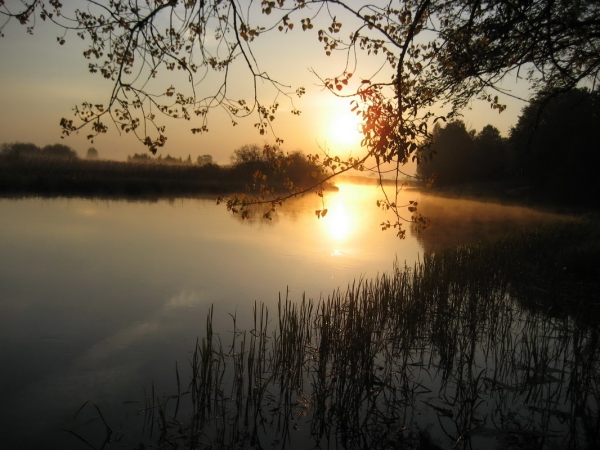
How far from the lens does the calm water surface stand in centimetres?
561

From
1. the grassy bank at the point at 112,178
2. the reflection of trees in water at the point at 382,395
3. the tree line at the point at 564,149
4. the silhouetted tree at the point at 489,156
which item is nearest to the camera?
the reflection of trees in water at the point at 382,395

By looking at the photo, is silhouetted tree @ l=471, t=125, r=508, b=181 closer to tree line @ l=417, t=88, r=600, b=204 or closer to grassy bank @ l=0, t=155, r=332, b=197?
tree line @ l=417, t=88, r=600, b=204

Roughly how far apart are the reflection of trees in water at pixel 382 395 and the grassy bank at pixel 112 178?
78.1ft

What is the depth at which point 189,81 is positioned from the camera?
6305 mm

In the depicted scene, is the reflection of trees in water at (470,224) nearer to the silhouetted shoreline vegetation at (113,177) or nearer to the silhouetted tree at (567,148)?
the silhouetted tree at (567,148)

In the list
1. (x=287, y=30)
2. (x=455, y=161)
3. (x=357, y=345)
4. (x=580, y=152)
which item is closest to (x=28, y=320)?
(x=357, y=345)

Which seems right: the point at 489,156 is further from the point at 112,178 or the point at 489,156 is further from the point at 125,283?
the point at 125,283

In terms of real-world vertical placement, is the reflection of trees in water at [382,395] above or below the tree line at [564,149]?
below

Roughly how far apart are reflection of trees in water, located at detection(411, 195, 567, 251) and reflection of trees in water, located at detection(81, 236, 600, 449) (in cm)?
1070

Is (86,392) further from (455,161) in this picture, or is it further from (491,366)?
(455,161)

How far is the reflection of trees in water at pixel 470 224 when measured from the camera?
66.6 feet

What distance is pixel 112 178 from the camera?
35031 mm

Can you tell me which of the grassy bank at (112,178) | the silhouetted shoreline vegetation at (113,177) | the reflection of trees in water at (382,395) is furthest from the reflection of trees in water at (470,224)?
the reflection of trees in water at (382,395)

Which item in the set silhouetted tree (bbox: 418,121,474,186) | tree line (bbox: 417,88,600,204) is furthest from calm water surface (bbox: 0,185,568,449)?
silhouetted tree (bbox: 418,121,474,186)
